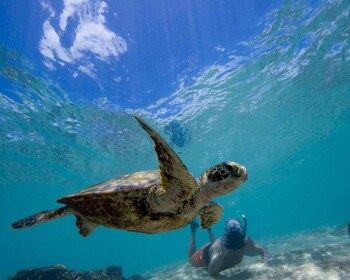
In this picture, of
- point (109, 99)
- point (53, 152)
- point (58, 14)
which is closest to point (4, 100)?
point (109, 99)

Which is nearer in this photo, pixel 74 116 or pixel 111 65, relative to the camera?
pixel 111 65

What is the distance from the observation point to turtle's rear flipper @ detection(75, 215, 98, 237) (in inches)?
162

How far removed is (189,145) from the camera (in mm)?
25062

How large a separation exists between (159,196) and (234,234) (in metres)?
4.70

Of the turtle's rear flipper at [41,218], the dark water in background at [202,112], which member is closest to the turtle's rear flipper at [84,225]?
the turtle's rear flipper at [41,218]

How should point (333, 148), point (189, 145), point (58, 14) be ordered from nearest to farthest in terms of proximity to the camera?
point (58, 14) → point (189, 145) → point (333, 148)

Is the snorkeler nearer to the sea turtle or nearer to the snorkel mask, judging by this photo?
the snorkel mask

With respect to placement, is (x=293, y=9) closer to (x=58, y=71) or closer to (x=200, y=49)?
(x=200, y=49)

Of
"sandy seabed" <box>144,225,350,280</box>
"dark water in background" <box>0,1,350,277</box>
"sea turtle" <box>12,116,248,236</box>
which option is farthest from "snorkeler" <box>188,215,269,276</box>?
"dark water in background" <box>0,1,350,277</box>

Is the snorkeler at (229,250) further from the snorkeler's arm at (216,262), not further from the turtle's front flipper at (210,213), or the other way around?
the turtle's front flipper at (210,213)

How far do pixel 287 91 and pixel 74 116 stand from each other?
17.2m

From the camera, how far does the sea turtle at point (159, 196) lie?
2.44 metres

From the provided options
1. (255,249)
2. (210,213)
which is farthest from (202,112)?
(210,213)

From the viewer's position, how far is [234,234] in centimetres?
664
